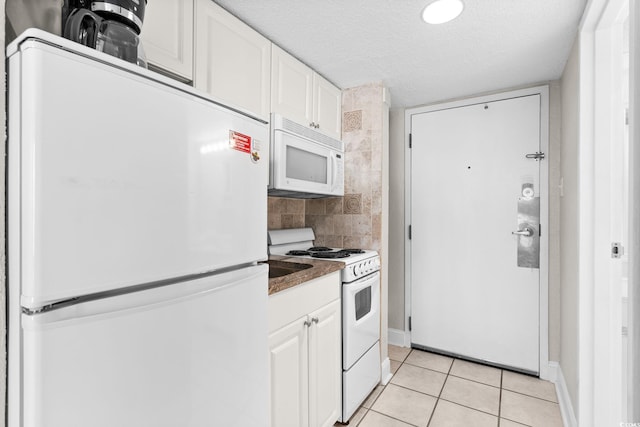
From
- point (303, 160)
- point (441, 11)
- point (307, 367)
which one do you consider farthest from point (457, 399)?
point (441, 11)

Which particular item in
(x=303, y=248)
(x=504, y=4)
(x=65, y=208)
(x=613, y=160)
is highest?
(x=504, y=4)

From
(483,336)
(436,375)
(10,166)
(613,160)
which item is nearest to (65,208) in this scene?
(10,166)

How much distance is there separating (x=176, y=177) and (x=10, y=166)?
30 cm

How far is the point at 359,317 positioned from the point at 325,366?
42cm

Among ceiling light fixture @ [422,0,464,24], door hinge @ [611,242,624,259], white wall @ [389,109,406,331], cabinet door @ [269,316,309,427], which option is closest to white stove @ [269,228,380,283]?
cabinet door @ [269,316,309,427]

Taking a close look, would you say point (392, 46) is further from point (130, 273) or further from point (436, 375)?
point (436, 375)

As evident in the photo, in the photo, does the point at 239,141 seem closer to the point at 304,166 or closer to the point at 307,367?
the point at 304,166

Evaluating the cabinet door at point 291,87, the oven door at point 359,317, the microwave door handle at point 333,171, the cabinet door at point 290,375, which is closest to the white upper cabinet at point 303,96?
the cabinet door at point 291,87

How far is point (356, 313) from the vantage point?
6.45 feet

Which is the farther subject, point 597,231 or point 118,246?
point 597,231

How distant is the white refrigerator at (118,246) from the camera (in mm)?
578

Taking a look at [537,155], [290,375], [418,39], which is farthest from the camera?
[537,155]

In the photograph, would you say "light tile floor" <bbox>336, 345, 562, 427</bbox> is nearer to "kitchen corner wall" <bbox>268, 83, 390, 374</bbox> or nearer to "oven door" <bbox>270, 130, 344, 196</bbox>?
"kitchen corner wall" <bbox>268, 83, 390, 374</bbox>

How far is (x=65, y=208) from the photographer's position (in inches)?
23.6
